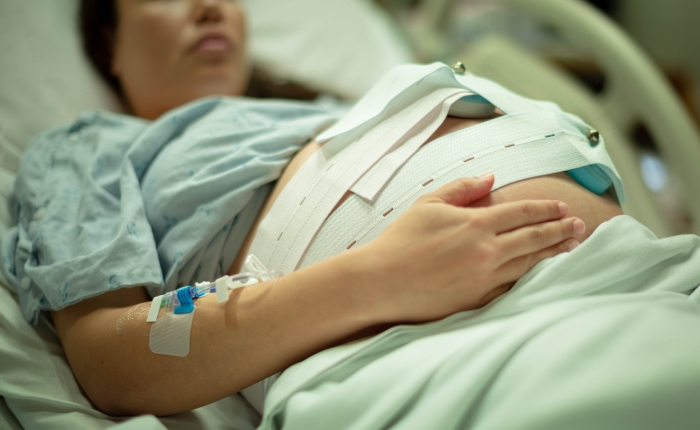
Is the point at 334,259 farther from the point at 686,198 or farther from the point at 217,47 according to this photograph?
the point at 686,198

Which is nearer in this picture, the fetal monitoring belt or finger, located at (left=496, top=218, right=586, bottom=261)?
finger, located at (left=496, top=218, right=586, bottom=261)

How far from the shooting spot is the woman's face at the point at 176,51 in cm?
119

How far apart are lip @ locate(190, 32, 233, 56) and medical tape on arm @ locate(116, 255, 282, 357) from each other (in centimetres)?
71

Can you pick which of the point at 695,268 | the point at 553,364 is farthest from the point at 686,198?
the point at 553,364

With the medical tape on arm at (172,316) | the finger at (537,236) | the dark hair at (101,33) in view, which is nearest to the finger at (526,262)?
the finger at (537,236)

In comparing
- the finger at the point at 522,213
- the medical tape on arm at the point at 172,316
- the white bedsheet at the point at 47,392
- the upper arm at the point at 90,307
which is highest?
the finger at the point at 522,213

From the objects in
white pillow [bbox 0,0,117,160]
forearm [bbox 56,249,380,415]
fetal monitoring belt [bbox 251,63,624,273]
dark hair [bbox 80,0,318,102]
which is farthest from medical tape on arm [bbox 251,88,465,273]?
dark hair [bbox 80,0,318,102]

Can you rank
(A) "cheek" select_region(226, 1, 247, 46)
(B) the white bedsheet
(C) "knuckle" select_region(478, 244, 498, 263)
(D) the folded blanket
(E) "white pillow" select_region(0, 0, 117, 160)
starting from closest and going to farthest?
(D) the folded blanket
(C) "knuckle" select_region(478, 244, 498, 263)
(B) the white bedsheet
(E) "white pillow" select_region(0, 0, 117, 160)
(A) "cheek" select_region(226, 1, 247, 46)

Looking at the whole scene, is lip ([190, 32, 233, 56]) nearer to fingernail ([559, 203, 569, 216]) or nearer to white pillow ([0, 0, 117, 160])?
white pillow ([0, 0, 117, 160])

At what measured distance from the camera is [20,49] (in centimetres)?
121

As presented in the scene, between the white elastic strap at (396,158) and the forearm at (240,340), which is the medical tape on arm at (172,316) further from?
the white elastic strap at (396,158)

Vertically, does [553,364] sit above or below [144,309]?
above

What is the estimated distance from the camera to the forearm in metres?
0.60

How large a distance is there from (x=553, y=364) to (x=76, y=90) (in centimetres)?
126
